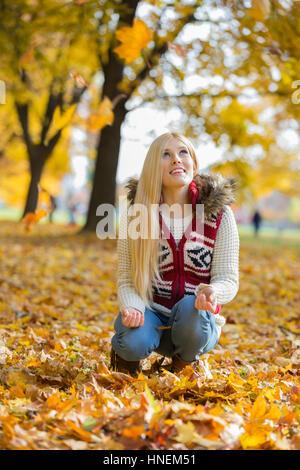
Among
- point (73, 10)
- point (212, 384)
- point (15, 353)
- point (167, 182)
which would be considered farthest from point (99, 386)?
point (73, 10)

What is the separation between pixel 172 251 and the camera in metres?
2.67

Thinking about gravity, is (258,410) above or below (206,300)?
below

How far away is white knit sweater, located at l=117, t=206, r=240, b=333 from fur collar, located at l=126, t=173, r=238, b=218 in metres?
0.07

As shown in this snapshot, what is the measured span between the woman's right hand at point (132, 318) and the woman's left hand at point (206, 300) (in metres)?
0.30

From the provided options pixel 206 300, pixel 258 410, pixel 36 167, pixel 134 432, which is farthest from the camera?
pixel 36 167

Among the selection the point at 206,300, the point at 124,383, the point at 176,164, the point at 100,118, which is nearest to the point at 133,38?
the point at 100,118

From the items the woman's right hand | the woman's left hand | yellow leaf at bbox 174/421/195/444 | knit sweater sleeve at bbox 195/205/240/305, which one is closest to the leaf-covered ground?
yellow leaf at bbox 174/421/195/444

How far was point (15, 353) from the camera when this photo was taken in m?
2.98

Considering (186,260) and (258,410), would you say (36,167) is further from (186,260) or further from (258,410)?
(258,410)

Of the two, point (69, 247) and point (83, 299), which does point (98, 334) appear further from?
point (69, 247)

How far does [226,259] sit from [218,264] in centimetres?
5

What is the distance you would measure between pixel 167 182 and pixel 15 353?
56.2 inches

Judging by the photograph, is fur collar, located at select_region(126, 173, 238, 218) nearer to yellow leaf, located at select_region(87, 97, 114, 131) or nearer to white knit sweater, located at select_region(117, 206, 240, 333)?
white knit sweater, located at select_region(117, 206, 240, 333)

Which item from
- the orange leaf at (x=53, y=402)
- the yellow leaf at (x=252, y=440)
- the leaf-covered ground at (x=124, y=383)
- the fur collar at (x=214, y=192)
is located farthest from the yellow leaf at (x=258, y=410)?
the fur collar at (x=214, y=192)
